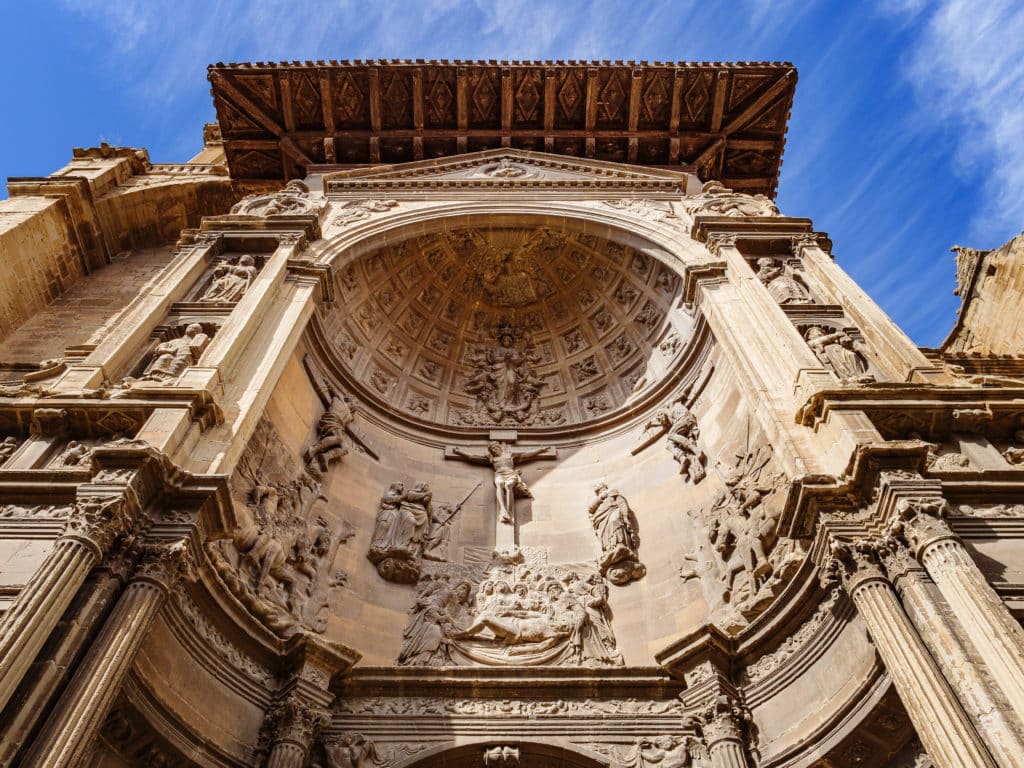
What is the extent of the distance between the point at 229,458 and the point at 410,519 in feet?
11.3

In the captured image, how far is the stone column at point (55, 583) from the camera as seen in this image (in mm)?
5527

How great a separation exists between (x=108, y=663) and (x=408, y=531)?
214 inches

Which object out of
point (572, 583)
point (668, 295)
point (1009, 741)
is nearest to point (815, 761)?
point (1009, 741)

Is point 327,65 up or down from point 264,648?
up

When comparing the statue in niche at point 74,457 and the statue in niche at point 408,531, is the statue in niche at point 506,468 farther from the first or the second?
the statue in niche at point 74,457

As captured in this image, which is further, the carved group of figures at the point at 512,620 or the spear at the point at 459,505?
the spear at the point at 459,505

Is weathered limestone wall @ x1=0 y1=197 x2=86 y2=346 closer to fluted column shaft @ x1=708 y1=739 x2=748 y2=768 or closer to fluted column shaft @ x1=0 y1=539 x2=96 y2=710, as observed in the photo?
fluted column shaft @ x1=0 y1=539 x2=96 y2=710

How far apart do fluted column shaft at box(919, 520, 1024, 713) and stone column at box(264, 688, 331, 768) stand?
588cm

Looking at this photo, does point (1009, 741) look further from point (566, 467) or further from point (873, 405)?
point (566, 467)

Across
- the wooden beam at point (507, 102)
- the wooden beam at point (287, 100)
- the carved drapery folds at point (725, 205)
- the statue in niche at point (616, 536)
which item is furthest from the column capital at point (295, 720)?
the wooden beam at point (287, 100)

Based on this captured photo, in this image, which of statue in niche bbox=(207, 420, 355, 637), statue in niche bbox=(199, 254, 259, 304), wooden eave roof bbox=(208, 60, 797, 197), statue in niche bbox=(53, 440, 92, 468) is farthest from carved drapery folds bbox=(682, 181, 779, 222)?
statue in niche bbox=(53, 440, 92, 468)

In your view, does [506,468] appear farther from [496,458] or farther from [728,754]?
[728,754]

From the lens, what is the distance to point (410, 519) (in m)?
11.4

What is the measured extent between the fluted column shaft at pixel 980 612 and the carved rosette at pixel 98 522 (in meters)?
6.76
